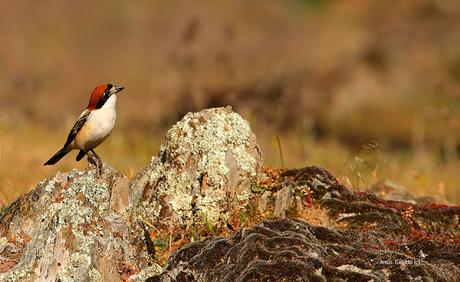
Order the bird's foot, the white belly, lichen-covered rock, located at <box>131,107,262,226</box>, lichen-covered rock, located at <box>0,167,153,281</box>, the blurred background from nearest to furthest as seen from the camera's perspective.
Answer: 1. lichen-covered rock, located at <box>0,167,153,281</box>
2. the bird's foot
3. lichen-covered rock, located at <box>131,107,262,226</box>
4. the white belly
5. the blurred background

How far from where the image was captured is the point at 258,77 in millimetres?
20312

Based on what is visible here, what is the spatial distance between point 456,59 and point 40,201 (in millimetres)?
16105

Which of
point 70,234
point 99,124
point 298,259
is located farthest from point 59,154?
point 298,259

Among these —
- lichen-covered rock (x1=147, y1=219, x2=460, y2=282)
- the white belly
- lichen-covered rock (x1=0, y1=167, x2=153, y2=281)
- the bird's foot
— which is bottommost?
lichen-covered rock (x1=147, y1=219, x2=460, y2=282)

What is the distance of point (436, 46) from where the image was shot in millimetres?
20641

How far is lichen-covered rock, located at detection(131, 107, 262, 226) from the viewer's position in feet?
19.2

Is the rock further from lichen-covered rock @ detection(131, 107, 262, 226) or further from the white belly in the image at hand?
the white belly

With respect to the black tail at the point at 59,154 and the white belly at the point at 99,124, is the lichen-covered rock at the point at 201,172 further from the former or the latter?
the black tail at the point at 59,154

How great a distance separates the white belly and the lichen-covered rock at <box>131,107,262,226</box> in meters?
0.96

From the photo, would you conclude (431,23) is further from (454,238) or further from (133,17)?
(454,238)

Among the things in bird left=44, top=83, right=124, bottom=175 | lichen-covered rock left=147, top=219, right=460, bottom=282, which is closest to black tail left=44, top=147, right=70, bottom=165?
bird left=44, top=83, right=124, bottom=175

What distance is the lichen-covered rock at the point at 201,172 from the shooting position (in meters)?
5.85

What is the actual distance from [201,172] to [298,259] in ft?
4.45

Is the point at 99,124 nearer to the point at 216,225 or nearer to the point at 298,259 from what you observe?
the point at 216,225
